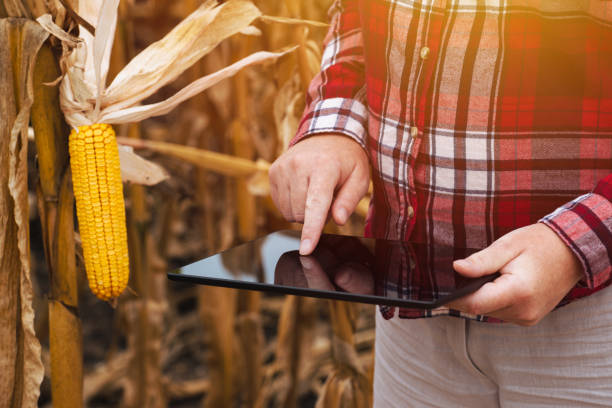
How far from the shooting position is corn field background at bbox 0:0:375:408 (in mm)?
749

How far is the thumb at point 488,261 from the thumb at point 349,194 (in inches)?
6.5

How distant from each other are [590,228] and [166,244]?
125 cm

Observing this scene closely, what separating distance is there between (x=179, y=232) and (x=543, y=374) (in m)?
2.02

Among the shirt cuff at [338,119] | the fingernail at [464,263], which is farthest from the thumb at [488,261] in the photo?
the shirt cuff at [338,119]

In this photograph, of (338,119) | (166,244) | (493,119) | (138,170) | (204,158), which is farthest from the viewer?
(166,244)

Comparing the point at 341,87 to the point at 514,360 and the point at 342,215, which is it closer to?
the point at 342,215

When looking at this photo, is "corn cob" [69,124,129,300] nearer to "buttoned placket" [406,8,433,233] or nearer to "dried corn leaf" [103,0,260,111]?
"dried corn leaf" [103,0,260,111]

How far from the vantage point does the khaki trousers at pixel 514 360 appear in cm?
65

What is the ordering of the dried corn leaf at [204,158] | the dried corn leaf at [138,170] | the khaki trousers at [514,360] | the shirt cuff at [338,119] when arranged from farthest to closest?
the dried corn leaf at [204,158]
the dried corn leaf at [138,170]
the shirt cuff at [338,119]
the khaki trousers at [514,360]

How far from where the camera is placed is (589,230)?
1.90ft

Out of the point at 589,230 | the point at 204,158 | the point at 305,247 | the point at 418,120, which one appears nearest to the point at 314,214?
the point at 305,247

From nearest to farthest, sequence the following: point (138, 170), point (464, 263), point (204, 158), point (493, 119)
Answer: point (464, 263), point (493, 119), point (138, 170), point (204, 158)

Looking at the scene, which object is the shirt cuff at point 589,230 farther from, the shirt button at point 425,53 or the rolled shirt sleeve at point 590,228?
the shirt button at point 425,53

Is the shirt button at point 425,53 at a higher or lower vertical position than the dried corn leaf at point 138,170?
higher
